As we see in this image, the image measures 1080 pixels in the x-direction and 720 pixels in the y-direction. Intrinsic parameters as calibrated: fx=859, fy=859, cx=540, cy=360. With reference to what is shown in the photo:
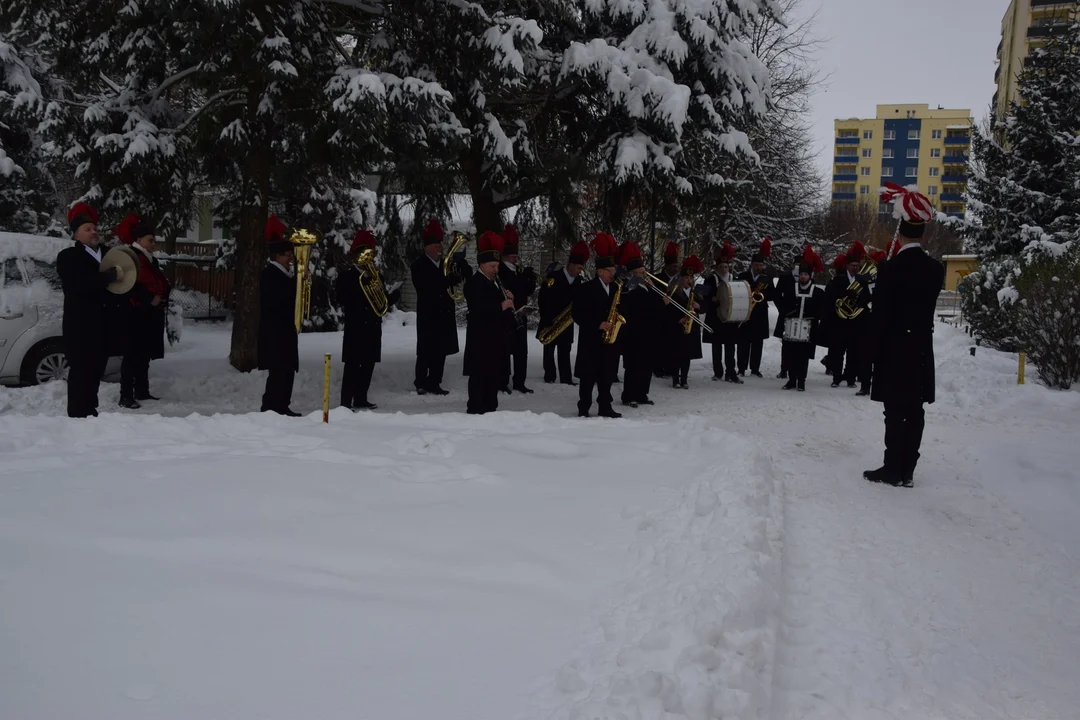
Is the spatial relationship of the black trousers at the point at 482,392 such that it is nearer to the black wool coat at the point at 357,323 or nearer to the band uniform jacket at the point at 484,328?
Result: the band uniform jacket at the point at 484,328

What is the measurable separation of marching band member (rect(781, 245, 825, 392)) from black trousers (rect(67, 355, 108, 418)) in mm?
8771

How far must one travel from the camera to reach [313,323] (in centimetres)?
2088

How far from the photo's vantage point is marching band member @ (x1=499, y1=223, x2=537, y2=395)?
1134cm

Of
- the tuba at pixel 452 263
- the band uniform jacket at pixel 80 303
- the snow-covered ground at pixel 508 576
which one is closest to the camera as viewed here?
the snow-covered ground at pixel 508 576

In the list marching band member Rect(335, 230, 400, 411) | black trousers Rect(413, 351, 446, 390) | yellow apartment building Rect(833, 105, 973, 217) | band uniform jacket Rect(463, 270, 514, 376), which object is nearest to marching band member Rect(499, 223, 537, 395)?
black trousers Rect(413, 351, 446, 390)

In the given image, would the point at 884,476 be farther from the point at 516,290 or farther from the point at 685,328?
the point at 516,290

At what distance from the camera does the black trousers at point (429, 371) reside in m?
11.3

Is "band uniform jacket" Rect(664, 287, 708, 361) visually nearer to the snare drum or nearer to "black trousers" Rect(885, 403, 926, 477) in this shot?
the snare drum

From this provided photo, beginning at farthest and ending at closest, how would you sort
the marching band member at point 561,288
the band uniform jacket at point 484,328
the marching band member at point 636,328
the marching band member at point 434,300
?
the marching band member at point 561,288
the marching band member at point 434,300
the marching band member at point 636,328
the band uniform jacket at point 484,328

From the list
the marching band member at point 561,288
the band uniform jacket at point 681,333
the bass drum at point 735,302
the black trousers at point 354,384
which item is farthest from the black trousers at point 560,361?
the black trousers at point 354,384

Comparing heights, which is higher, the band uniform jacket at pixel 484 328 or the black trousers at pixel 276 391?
the band uniform jacket at pixel 484 328

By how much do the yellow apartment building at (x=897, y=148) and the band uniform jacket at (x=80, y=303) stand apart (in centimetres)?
10635

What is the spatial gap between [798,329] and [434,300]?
5121mm

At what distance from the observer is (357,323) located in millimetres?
9945
